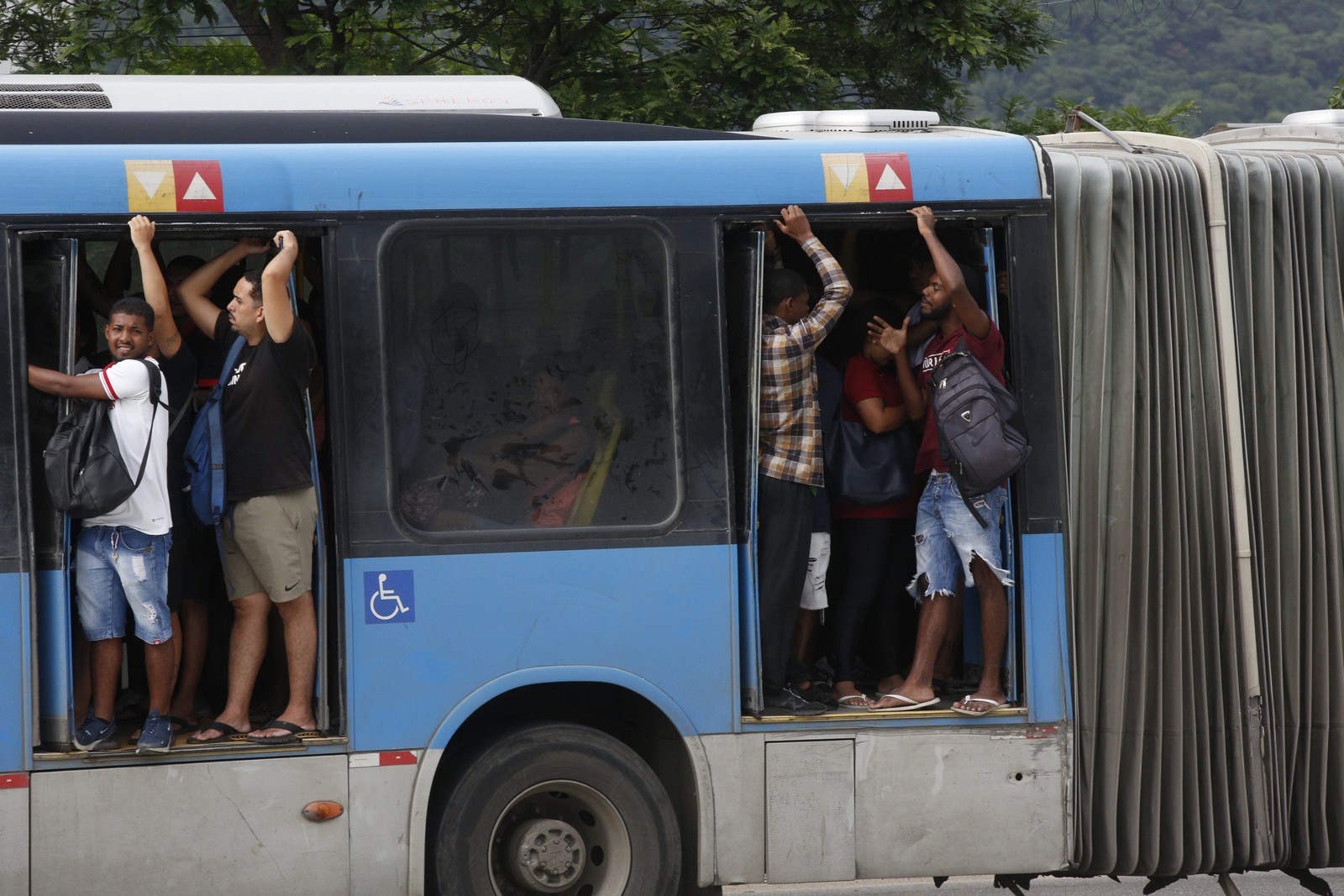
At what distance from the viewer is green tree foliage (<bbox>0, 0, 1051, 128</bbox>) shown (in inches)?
362

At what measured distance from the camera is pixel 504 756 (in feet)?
15.2

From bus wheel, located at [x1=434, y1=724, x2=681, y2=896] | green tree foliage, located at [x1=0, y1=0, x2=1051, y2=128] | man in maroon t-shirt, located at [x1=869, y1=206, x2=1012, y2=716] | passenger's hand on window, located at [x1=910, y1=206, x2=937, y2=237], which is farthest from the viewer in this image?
green tree foliage, located at [x1=0, y1=0, x2=1051, y2=128]

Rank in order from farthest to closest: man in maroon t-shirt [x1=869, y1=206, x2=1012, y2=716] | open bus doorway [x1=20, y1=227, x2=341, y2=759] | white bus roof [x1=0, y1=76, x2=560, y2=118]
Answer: white bus roof [x1=0, y1=76, x2=560, y2=118], man in maroon t-shirt [x1=869, y1=206, x2=1012, y2=716], open bus doorway [x1=20, y1=227, x2=341, y2=759]

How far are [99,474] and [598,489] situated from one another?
1.58 meters

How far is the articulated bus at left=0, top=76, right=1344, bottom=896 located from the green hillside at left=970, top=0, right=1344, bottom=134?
26.1m

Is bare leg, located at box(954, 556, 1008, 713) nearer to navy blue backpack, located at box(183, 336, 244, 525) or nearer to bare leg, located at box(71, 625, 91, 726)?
navy blue backpack, located at box(183, 336, 244, 525)

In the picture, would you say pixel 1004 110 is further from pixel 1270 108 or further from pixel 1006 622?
pixel 1270 108

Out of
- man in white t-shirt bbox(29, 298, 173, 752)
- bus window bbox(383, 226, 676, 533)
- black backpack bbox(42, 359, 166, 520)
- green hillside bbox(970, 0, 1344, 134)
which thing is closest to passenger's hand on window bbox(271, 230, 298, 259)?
bus window bbox(383, 226, 676, 533)

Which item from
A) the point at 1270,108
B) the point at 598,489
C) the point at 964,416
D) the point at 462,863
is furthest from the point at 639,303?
the point at 1270,108

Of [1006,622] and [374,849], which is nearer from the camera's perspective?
[374,849]

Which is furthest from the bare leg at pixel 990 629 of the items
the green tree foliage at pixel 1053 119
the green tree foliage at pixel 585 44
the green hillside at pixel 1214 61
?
the green hillside at pixel 1214 61

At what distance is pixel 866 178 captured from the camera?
187 inches

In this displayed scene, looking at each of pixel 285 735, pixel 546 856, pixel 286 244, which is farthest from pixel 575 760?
pixel 286 244

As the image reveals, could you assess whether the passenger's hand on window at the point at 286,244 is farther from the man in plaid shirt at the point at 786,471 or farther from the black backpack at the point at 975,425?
the black backpack at the point at 975,425
